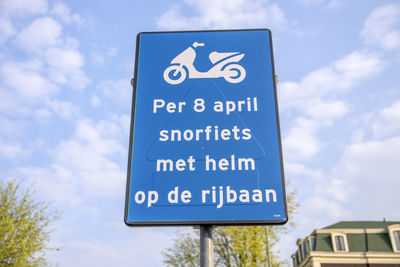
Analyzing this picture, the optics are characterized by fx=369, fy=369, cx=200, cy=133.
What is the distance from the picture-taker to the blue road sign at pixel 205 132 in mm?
3041

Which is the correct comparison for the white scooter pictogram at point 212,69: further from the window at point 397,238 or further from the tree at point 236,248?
the window at point 397,238

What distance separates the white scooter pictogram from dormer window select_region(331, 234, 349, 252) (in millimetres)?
38226

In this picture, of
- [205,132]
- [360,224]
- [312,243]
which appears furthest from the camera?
[360,224]

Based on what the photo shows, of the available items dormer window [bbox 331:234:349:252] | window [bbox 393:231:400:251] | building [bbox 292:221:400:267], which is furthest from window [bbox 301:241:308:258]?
window [bbox 393:231:400:251]

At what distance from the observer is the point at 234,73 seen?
3.71m

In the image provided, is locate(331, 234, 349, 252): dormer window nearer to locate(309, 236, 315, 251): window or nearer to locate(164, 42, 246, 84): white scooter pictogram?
locate(309, 236, 315, 251): window

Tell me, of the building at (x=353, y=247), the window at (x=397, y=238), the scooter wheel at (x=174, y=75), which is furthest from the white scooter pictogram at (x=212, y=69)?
the window at (x=397, y=238)

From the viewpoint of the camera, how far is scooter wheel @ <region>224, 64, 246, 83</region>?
145 inches

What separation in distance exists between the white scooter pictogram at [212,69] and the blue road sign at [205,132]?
0.4 inches

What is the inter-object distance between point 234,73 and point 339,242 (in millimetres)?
38923

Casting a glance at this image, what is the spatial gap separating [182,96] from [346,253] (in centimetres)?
3803

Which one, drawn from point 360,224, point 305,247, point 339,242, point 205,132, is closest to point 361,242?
point 339,242

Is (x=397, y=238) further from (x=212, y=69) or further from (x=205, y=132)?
(x=205, y=132)

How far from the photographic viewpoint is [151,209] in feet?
9.99
